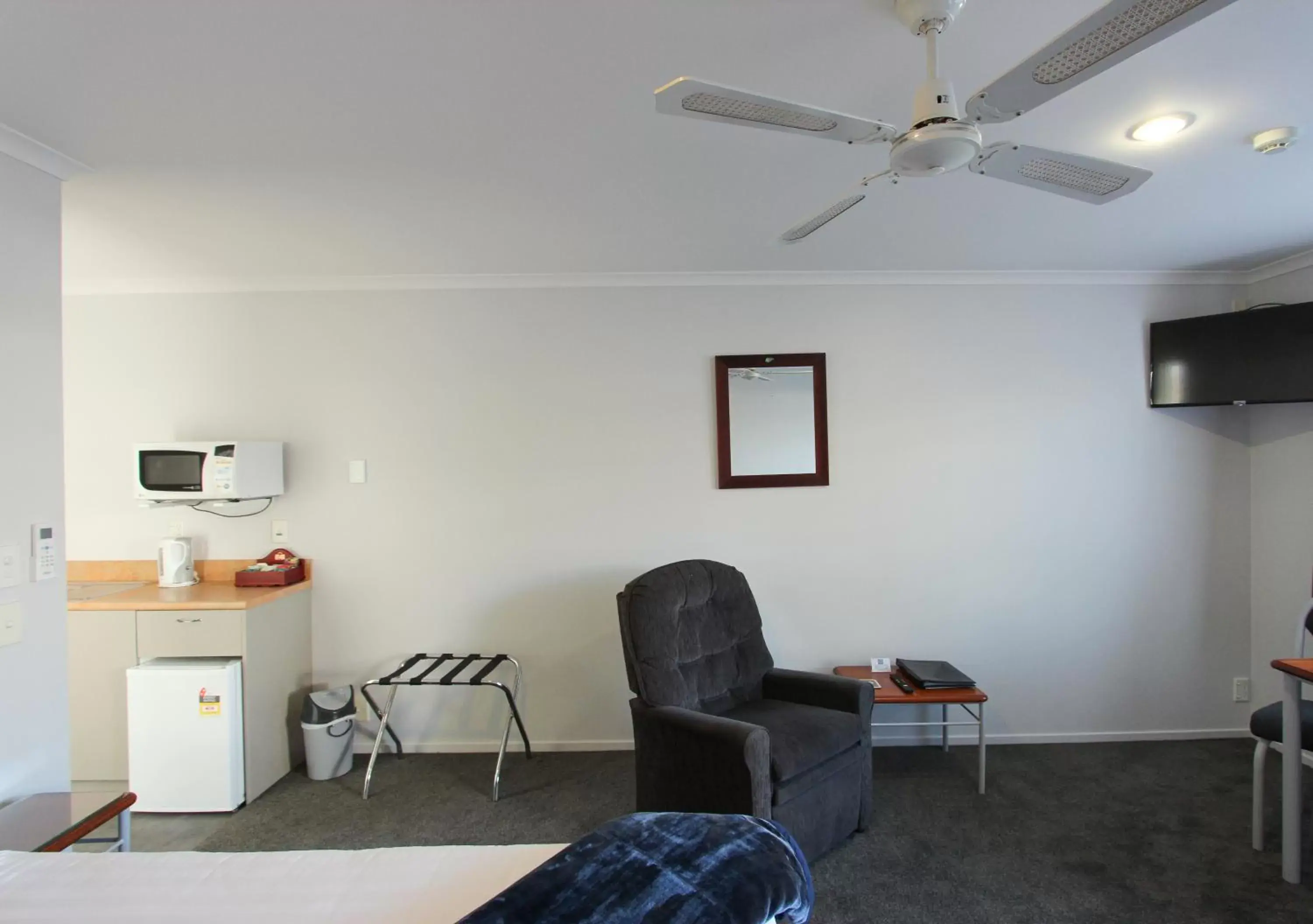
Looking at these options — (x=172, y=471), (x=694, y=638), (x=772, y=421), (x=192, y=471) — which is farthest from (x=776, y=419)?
(x=172, y=471)

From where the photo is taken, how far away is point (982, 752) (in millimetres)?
2918

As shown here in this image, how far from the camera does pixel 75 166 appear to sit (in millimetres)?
2115

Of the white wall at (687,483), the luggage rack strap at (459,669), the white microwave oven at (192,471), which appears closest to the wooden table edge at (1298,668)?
the white wall at (687,483)

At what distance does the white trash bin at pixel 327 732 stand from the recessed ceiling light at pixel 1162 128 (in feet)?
13.3

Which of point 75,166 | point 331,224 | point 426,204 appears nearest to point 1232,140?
point 426,204

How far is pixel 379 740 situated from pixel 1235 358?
470 centimetres

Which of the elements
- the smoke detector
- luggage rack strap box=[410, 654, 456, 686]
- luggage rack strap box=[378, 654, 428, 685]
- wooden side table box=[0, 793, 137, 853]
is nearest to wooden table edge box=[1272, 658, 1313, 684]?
the smoke detector

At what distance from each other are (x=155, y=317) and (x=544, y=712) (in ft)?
10.1

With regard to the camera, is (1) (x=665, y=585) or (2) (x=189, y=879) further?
(1) (x=665, y=585)

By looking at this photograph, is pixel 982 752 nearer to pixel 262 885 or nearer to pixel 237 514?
pixel 262 885

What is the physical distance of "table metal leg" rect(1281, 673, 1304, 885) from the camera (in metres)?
2.24

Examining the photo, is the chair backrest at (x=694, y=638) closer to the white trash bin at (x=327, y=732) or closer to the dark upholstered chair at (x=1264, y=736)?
the white trash bin at (x=327, y=732)

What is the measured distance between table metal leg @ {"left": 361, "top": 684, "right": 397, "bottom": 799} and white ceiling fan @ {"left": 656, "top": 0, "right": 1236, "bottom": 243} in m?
2.96

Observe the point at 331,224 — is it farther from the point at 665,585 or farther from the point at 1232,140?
the point at 1232,140
